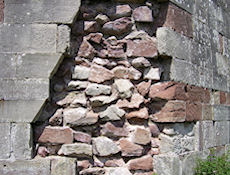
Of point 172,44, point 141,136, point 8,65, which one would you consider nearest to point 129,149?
A: point 141,136

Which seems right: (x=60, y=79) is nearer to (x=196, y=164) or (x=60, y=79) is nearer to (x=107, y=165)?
(x=107, y=165)

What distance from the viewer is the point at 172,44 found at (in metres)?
3.18

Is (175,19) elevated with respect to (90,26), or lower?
elevated

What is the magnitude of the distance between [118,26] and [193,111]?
1483 millimetres

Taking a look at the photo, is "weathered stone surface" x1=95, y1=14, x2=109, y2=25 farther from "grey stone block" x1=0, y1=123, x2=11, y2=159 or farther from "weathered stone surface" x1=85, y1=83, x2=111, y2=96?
"grey stone block" x1=0, y1=123, x2=11, y2=159

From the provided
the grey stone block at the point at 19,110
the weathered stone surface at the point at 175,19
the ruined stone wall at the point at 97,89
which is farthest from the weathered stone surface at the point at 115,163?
the weathered stone surface at the point at 175,19

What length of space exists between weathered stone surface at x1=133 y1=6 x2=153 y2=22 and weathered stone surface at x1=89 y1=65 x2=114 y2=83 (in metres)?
0.76

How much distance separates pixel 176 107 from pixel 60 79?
142 centimetres

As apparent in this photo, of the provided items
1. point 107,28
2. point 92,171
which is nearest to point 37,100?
point 92,171

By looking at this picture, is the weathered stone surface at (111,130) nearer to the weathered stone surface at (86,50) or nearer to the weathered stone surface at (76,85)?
the weathered stone surface at (76,85)

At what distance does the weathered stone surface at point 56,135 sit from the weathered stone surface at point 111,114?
0.42 m

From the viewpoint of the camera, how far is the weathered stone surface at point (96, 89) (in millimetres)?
2934

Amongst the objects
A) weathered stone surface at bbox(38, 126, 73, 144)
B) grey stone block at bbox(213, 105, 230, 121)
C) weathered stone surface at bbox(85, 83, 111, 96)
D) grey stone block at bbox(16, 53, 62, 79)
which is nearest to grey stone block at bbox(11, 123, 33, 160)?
weathered stone surface at bbox(38, 126, 73, 144)

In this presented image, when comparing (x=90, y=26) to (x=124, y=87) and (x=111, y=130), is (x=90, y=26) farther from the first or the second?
(x=111, y=130)
